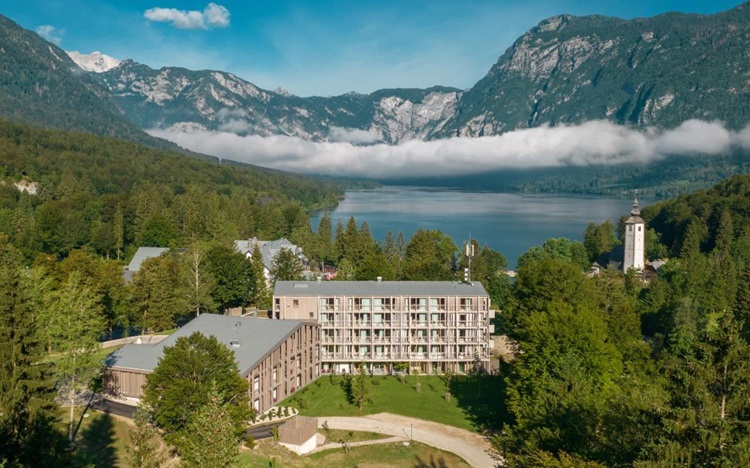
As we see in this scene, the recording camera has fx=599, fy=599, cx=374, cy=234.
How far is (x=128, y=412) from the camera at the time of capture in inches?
1729

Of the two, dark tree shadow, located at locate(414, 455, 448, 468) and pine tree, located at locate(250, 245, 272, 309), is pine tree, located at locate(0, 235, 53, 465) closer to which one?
dark tree shadow, located at locate(414, 455, 448, 468)

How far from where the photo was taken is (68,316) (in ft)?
130

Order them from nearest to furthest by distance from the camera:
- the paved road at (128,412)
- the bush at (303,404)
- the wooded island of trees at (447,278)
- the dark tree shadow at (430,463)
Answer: the wooded island of trees at (447,278) < the dark tree shadow at (430,463) < the paved road at (128,412) < the bush at (303,404)

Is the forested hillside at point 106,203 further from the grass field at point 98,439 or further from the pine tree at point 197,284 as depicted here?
the grass field at point 98,439

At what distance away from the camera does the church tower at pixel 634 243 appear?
11419 cm

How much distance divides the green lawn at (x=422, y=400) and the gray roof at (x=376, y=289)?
8448 mm

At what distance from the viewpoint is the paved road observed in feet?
142

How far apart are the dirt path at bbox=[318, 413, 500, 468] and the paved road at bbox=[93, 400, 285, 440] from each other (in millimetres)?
4392

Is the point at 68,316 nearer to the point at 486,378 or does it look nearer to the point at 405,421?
the point at 405,421

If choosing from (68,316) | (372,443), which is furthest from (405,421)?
(68,316)

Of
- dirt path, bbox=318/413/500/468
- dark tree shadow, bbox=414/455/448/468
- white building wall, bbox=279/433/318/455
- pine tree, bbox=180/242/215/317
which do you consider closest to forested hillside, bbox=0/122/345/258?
pine tree, bbox=180/242/215/317

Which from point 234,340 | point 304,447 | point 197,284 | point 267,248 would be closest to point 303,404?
point 234,340

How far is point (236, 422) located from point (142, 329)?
34164mm

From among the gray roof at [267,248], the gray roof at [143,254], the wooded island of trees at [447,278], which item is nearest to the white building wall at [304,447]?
the wooded island of trees at [447,278]
